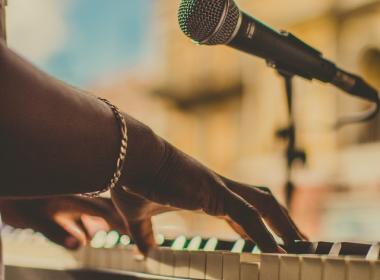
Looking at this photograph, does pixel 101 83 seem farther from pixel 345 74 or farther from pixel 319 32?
pixel 345 74

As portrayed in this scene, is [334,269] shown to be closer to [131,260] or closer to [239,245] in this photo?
[239,245]

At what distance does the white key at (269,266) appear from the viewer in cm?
88

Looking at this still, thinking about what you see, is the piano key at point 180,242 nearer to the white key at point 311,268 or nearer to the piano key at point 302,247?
the piano key at point 302,247

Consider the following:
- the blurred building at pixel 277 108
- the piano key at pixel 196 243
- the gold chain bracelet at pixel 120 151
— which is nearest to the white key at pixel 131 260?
the piano key at pixel 196 243

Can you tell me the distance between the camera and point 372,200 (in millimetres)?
6230

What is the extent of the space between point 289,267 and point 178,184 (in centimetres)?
22

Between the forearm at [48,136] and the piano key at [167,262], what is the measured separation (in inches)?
10.8

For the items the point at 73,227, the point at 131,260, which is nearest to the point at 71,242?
the point at 73,227

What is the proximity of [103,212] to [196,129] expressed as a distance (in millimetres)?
8025

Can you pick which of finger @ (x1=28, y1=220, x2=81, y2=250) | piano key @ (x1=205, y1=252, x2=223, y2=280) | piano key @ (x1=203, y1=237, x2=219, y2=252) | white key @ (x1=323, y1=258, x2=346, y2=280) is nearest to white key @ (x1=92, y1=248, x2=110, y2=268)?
finger @ (x1=28, y1=220, x2=81, y2=250)

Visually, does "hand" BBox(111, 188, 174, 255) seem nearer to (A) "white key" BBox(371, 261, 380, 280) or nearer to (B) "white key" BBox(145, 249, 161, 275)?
(B) "white key" BBox(145, 249, 161, 275)

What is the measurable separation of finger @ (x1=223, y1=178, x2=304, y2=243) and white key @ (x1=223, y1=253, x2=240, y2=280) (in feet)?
0.64

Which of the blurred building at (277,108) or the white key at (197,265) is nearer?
the white key at (197,265)

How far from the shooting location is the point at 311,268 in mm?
839
